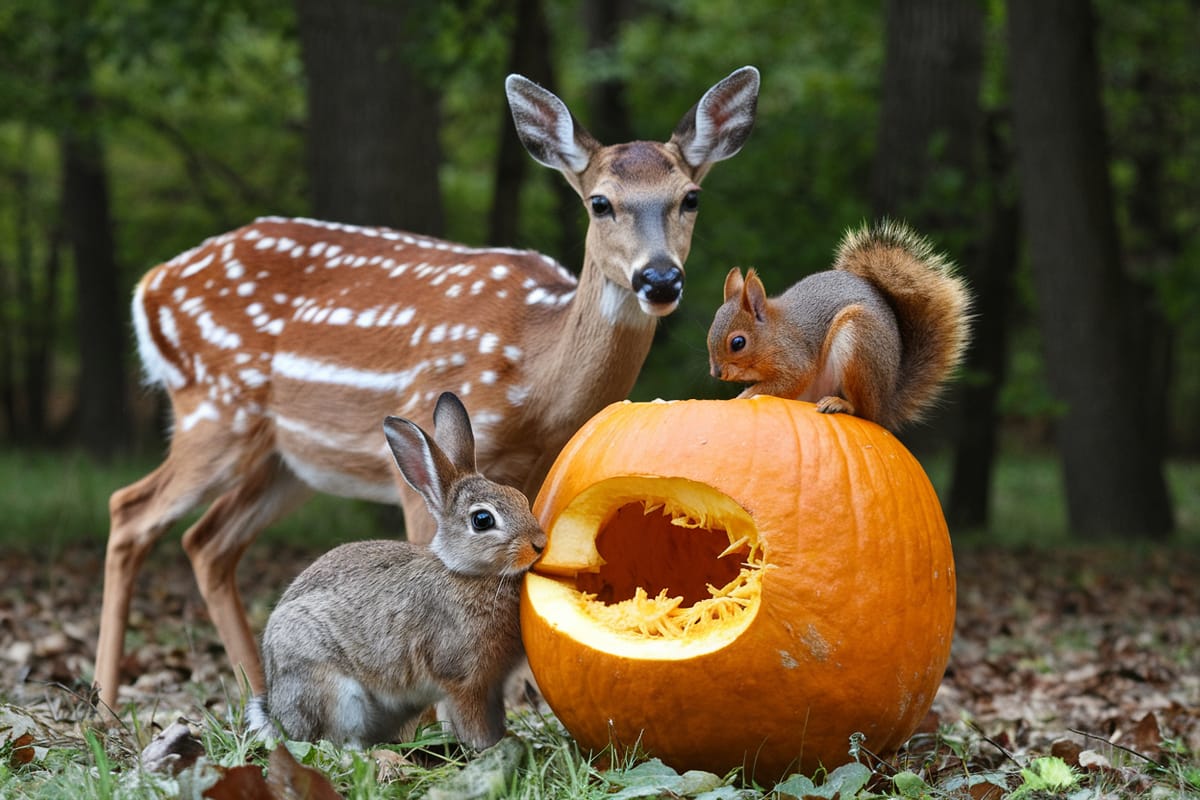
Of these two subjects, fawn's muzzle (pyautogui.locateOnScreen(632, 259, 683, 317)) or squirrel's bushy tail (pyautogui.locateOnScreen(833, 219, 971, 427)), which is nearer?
squirrel's bushy tail (pyautogui.locateOnScreen(833, 219, 971, 427))

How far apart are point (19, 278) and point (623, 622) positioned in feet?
90.8

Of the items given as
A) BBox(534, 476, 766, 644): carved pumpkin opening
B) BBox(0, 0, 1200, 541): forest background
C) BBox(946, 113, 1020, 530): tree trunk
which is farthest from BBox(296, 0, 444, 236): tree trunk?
BBox(534, 476, 766, 644): carved pumpkin opening

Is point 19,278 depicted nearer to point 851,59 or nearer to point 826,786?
point 851,59

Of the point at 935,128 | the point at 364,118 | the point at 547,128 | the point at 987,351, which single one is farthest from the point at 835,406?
the point at 987,351

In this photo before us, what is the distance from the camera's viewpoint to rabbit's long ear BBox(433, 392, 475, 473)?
4.08 metres

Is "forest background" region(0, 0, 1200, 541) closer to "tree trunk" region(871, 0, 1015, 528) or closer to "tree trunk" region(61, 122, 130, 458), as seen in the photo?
"tree trunk" region(871, 0, 1015, 528)

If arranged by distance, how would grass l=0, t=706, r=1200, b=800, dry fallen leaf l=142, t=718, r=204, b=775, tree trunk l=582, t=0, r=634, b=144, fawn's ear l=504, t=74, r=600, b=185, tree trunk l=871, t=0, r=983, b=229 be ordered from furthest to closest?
1. tree trunk l=582, t=0, r=634, b=144
2. tree trunk l=871, t=0, r=983, b=229
3. fawn's ear l=504, t=74, r=600, b=185
4. dry fallen leaf l=142, t=718, r=204, b=775
5. grass l=0, t=706, r=1200, b=800

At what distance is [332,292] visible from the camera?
582cm

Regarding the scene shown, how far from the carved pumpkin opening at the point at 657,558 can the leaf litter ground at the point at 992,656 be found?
24.6 inches

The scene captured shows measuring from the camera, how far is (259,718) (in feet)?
13.3

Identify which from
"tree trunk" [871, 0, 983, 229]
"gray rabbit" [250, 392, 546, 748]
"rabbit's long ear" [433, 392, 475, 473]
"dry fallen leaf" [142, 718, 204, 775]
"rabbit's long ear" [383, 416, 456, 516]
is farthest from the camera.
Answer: "tree trunk" [871, 0, 983, 229]

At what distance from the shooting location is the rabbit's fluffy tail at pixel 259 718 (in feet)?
13.0

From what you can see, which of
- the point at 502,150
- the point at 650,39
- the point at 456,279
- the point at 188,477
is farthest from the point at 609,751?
the point at 650,39

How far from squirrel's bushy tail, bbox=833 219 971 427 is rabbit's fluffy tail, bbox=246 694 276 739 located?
2121 millimetres
